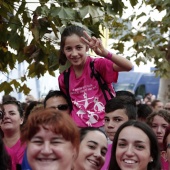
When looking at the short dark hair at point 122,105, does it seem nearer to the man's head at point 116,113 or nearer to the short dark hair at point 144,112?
the man's head at point 116,113

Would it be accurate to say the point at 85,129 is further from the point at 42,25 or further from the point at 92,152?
the point at 42,25

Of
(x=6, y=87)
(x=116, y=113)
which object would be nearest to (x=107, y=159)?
(x=116, y=113)

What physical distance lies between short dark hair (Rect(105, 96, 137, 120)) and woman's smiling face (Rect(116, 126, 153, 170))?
2.91 ft

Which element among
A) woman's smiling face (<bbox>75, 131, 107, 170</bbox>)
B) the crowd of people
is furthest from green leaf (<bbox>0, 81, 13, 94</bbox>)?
woman's smiling face (<bbox>75, 131, 107, 170</bbox>)

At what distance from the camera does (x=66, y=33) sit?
20.0ft

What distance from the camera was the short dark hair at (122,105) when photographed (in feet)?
20.6

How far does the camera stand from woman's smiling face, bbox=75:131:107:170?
18.6ft

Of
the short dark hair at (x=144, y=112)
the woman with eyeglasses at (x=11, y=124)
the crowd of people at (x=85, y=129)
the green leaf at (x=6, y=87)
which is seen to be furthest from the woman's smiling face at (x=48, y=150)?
the short dark hair at (x=144, y=112)

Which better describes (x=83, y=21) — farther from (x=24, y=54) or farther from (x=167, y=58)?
(x=167, y=58)

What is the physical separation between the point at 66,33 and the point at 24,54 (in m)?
1.41

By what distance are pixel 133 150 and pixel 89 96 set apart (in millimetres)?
1108

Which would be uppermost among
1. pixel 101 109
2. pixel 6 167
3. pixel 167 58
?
pixel 167 58

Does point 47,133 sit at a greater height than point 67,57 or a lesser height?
lesser

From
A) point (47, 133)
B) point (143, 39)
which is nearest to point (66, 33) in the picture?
point (47, 133)
